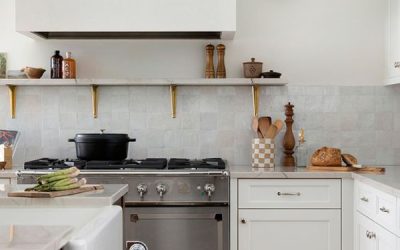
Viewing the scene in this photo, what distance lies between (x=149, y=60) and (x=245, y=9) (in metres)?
0.77

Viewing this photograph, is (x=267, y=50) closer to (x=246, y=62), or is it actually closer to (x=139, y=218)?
(x=246, y=62)

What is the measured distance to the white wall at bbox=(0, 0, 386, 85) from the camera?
12.7ft

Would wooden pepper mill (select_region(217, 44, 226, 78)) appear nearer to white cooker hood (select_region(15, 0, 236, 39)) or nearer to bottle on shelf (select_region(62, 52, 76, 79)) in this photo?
white cooker hood (select_region(15, 0, 236, 39))

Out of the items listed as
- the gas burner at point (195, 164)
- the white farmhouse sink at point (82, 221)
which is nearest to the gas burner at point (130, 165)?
the gas burner at point (195, 164)

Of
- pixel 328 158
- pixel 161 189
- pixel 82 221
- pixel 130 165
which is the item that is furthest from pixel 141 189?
pixel 82 221

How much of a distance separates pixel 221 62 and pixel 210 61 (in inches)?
3.0

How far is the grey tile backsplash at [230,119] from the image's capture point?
3.87m

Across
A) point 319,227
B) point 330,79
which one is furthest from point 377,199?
point 330,79

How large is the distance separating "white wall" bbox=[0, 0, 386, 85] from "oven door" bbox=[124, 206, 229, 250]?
1089 mm

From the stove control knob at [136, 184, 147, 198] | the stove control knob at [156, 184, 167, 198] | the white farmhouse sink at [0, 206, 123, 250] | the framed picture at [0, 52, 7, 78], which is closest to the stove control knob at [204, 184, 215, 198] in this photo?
the stove control knob at [156, 184, 167, 198]

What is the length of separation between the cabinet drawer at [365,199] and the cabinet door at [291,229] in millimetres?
171

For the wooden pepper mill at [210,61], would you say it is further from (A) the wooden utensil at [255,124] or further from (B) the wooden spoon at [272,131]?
(B) the wooden spoon at [272,131]

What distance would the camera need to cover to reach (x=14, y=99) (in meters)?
3.90

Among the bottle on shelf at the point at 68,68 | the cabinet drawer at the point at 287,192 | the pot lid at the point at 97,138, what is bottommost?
the cabinet drawer at the point at 287,192
